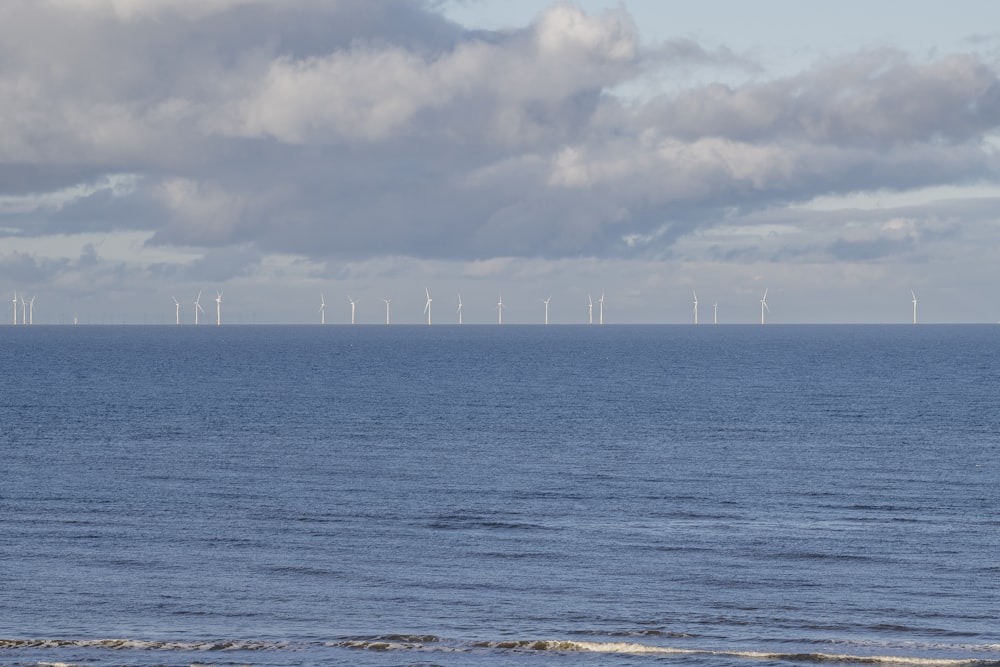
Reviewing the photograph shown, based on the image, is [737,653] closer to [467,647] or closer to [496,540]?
[467,647]

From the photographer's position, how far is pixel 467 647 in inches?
1566

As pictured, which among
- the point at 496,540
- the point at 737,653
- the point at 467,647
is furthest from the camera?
the point at 496,540

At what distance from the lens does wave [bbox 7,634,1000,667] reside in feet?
127

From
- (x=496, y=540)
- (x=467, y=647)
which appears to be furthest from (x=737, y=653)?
(x=496, y=540)

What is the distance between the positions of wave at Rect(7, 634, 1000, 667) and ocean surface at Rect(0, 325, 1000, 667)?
11cm

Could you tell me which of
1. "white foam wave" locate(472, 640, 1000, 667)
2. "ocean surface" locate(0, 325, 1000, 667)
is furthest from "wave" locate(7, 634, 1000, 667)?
"ocean surface" locate(0, 325, 1000, 667)

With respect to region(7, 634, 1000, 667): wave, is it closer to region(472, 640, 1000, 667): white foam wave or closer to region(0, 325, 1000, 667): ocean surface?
region(472, 640, 1000, 667): white foam wave

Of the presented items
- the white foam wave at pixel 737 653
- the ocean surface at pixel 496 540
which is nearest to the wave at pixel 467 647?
the white foam wave at pixel 737 653

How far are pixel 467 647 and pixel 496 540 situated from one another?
18992mm

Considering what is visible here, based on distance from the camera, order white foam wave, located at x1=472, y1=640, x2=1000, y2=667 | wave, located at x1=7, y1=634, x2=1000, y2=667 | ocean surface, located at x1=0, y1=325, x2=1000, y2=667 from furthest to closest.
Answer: ocean surface, located at x1=0, y1=325, x2=1000, y2=667 < wave, located at x1=7, y1=634, x2=1000, y2=667 < white foam wave, located at x1=472, y1=640, x2=1000, y2=667

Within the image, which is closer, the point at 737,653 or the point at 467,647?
the point at 737,653

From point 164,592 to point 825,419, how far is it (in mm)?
86167

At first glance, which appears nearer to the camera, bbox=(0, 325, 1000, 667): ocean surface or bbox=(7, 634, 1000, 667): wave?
bbox=(7, 634, 1000, 667): wave

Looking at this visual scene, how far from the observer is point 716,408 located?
437 feet
